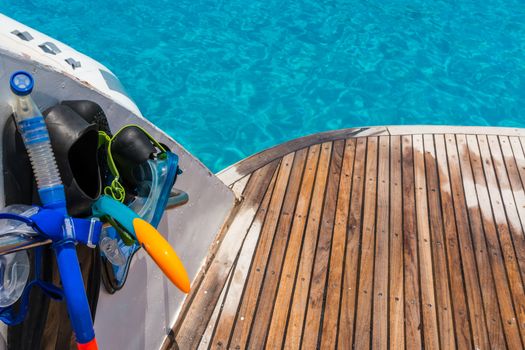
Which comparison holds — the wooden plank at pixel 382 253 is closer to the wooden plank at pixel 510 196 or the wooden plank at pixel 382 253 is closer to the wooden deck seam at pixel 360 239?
the wooden deck seam at pixel 360 239

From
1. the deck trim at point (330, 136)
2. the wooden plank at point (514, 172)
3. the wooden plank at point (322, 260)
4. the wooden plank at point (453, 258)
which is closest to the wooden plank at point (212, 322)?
the wooden plank at point (322, 260)

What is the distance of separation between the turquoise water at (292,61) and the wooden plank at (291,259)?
6.35 feet

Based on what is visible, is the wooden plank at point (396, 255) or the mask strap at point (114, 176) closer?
the mask strap at point (114, 176)

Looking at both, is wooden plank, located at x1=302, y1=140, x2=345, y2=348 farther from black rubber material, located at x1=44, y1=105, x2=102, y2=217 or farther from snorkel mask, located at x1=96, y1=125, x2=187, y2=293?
black rubber material, located at x1=44, y1=105, x2=102, y2=217

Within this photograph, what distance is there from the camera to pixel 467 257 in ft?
10.4

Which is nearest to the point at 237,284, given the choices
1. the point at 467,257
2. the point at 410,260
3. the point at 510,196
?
the point at 410,260

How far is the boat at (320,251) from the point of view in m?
2.43

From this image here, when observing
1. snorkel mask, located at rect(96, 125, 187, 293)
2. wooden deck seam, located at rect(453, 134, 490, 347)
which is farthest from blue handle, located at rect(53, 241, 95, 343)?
wooden deck seam, located at rect(453, 134, 490, 347)

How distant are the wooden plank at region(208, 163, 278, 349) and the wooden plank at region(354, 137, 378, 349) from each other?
677mm

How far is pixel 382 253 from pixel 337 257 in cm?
29

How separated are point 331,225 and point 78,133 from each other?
2090 millimetres

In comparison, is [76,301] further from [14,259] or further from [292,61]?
[292,61]

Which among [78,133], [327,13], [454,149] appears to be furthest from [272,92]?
[78,133]

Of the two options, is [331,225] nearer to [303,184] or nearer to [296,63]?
[303,184]
